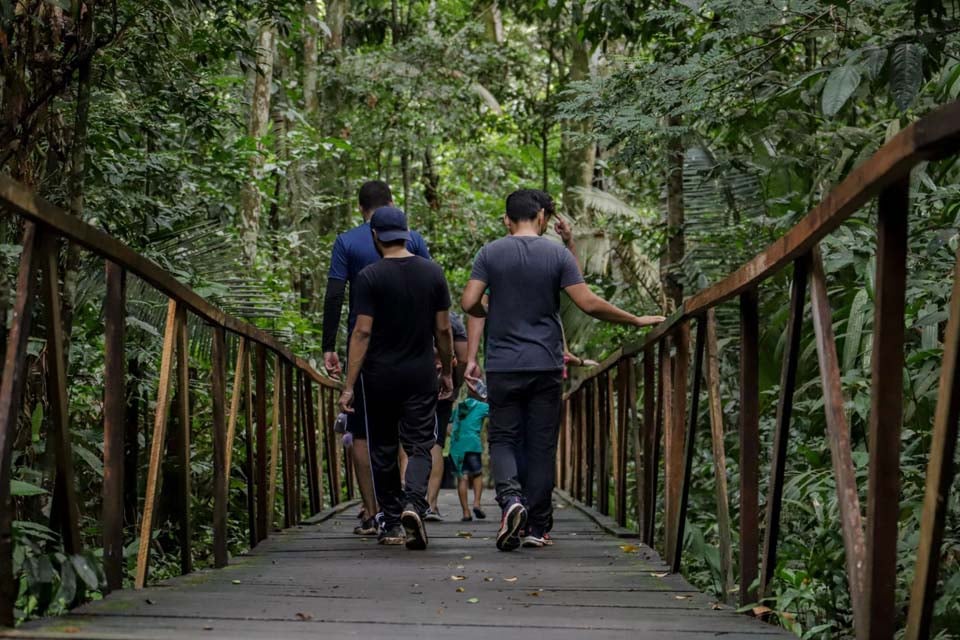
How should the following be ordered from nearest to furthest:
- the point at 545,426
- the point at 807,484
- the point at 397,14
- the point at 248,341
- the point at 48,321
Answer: the point at 48,321 → the point at 807,484 → the point at 248,341 → the point at 545,426 → the point at 397,14

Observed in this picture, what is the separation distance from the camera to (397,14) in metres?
18.5

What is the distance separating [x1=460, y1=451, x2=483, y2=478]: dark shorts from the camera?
788 cm

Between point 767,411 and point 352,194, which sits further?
point 352,194

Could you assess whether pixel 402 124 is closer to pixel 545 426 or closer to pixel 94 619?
pixel 545 426

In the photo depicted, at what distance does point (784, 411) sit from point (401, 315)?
2.68 metres

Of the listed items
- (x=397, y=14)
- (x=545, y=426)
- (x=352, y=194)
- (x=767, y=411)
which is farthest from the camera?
(x=397, y=14)

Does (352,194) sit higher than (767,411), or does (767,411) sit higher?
(352,194)

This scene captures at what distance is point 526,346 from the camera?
5.25 meters

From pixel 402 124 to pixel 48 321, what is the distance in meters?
13.1

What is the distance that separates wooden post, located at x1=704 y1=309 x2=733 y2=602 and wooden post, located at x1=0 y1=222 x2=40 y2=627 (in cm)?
215

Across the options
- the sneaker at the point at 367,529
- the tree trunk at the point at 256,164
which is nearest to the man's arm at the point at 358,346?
the sneaker at the point at 367,529

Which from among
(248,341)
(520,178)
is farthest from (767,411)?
(520,178)

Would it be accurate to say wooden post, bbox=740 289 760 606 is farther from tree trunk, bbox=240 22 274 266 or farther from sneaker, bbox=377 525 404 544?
tree trunk, bbox=240 22 274 266

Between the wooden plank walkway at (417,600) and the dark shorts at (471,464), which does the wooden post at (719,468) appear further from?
the dark shorts at (471,464)
